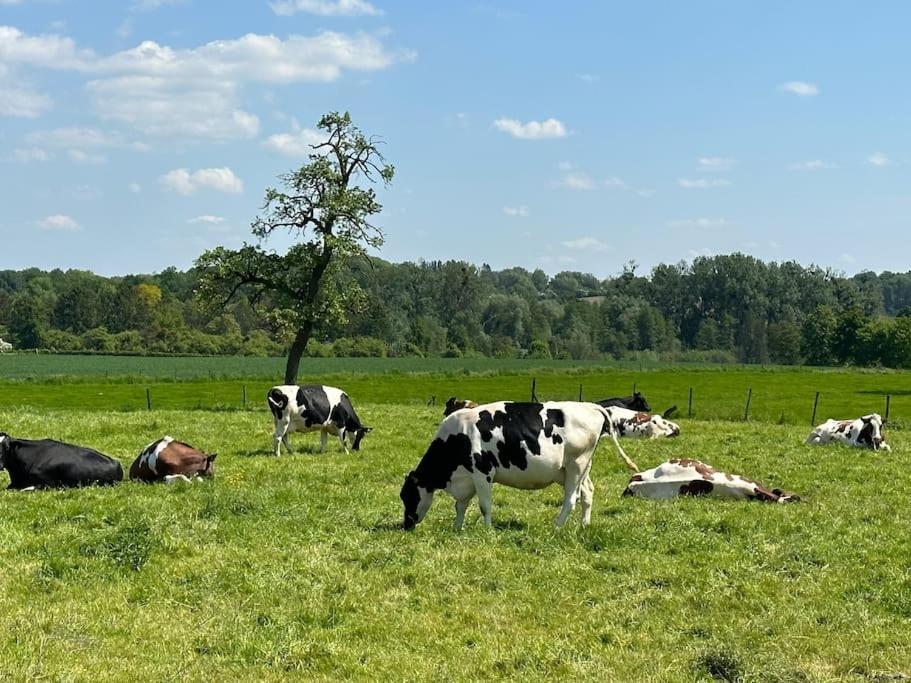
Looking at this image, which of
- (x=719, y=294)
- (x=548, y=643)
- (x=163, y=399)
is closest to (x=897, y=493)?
(x=548, y=643)

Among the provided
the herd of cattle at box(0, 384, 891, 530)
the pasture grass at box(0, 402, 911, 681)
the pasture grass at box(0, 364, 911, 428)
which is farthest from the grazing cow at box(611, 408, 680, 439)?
the pasture grass at box(0, 402, 911, 681)

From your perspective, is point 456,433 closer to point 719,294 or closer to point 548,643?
point 548,643

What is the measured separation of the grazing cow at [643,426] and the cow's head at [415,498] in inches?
681

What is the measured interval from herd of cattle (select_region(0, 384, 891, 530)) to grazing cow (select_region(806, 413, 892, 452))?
39.6 feet

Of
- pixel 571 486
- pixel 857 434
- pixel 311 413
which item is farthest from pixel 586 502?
pixel 857 434

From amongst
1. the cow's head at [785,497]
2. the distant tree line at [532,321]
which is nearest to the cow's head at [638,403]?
→ the cow's head at [785,497]

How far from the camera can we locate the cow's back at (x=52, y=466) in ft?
56.5

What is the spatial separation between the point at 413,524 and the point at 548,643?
18.0 feet

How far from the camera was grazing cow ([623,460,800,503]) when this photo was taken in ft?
54.3

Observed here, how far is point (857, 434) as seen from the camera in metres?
27.5

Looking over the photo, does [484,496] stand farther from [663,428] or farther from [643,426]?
Result: [663,428]

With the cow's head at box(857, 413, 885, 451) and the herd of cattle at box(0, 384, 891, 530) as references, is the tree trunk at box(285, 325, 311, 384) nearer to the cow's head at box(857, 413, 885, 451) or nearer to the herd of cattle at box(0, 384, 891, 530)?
the herd of cattle at box(0, 384, 891, 530)

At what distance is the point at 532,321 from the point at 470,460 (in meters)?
170

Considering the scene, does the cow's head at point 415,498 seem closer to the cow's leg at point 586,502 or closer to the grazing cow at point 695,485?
the cow's leg at point 586,502
